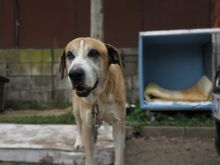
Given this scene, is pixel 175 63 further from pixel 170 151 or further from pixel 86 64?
pixel 86 64

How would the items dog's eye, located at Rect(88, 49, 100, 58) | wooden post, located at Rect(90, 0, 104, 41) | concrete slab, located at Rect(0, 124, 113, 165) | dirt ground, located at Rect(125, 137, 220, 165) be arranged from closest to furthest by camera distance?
dog's eye, located at Rect(88, 49, 100, 58) → concrete slab, located at Rect(0, 124, 113, 165) → dirt ground, located at Rect(125, 137, 220, 165) → wooden post, located at Rect(90, 0, 104, 41)

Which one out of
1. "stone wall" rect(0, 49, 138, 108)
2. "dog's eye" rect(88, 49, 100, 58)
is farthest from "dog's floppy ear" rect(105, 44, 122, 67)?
"stone wall" rect(0, 49, 138, 108)

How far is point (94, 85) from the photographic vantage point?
413 centimetres

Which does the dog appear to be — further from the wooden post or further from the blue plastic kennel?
the blue plastic kennel

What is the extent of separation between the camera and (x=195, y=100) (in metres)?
7.77

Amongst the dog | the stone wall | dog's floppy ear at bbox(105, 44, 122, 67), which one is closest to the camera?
the dog

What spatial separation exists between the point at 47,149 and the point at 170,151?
1623mm

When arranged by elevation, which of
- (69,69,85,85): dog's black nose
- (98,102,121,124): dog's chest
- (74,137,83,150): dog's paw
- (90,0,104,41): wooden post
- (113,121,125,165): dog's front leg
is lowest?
(74,137,83,150): dog's paw

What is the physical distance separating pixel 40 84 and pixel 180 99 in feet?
9.83

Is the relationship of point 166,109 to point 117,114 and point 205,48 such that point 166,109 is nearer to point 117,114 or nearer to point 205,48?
point 205,48

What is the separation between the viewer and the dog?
4.01 metres

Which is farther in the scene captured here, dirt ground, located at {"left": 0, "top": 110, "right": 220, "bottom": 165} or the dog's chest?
dirt ground, located at {"left": 0, "top": 110, "right": 220, "bottom": 165}

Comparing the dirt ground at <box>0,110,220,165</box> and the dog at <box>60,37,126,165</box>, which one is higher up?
the dog at <box>60,37,126,165</box>

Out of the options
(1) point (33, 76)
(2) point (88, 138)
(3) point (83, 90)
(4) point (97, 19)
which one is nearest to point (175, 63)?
(4) point (97, 19)
